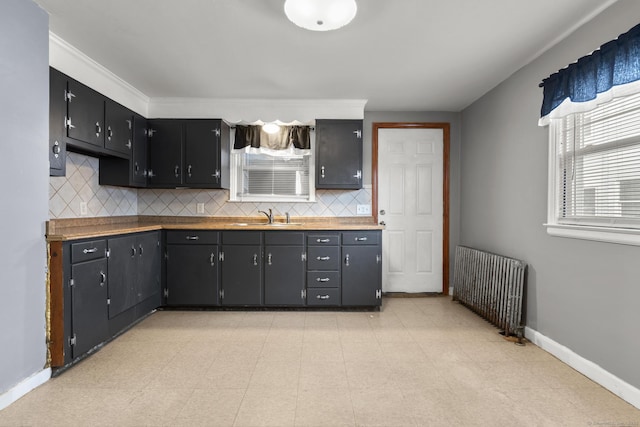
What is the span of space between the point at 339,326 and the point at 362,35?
8.35ft

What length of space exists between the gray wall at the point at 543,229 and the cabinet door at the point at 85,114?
12.5 feet

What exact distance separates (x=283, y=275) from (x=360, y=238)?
942 mm

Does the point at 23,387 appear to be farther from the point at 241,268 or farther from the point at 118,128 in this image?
the point at 118,128

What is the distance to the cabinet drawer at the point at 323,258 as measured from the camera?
11.7ft

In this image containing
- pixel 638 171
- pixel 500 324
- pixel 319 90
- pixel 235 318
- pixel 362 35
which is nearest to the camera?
pixel 638 171

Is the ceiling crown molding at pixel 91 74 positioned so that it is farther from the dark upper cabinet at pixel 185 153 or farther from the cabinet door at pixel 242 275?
the cabinet door at pixel 242 275

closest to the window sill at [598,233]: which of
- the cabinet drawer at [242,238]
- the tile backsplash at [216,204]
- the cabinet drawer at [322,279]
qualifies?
the cabinet drawer at [322,279]

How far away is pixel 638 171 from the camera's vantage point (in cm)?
193

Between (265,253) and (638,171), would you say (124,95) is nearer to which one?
(265,253)

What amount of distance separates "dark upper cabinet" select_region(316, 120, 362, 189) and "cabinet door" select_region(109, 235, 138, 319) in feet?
6.92

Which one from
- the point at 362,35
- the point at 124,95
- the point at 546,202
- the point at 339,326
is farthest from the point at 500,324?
the point at 124,95

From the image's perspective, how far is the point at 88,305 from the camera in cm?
245

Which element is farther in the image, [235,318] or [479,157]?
[479,157]

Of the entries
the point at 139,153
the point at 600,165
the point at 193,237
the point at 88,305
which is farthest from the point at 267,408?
the point at 139,153
